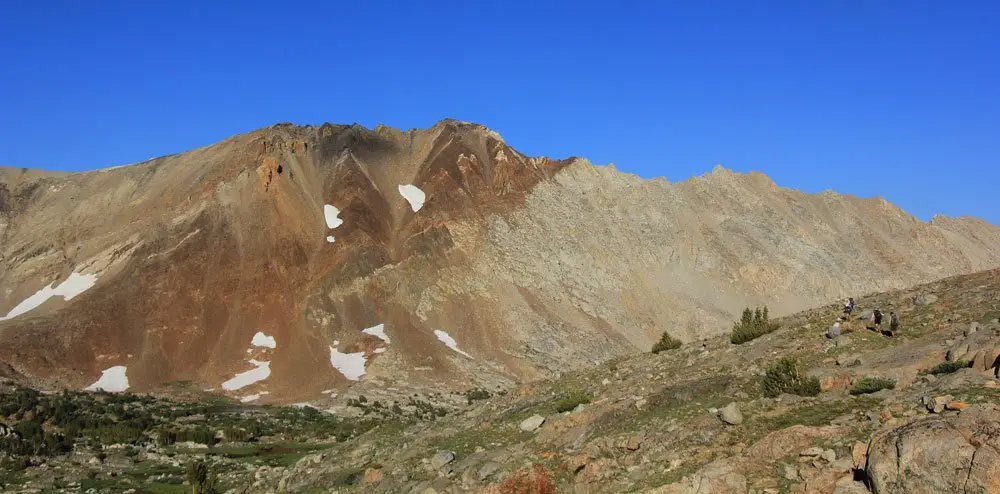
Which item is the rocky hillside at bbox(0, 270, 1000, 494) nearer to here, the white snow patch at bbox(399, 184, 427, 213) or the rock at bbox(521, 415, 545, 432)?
the rock at bbox(521, 415, 545, 432)

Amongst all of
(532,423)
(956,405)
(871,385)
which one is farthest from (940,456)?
(532,423)

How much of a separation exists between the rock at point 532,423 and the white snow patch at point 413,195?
6710 cm

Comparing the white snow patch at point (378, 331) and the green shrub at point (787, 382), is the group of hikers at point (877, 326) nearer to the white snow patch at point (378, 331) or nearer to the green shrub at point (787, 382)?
the green shrub at point (787, 382)

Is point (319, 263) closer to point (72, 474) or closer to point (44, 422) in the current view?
point (44, 422)

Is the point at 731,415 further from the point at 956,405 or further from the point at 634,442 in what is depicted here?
the point at 956,405

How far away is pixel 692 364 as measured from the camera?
802 inches

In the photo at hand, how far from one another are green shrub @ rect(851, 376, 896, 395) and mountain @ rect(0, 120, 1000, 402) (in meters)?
48.0

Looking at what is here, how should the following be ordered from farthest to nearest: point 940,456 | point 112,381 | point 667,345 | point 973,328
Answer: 1. point 112,381
2. point 667,345
3. point 973,328
4. point 940,456

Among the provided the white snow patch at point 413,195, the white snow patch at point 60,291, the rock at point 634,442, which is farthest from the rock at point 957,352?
the white snow patch at point 413,195

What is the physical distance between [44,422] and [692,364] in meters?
36.8

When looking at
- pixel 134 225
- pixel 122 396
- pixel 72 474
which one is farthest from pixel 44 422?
pixel 134 225

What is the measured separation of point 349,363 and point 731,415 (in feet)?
171

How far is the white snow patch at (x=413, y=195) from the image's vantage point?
85.6 metres

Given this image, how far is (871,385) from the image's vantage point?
44.0 feet
